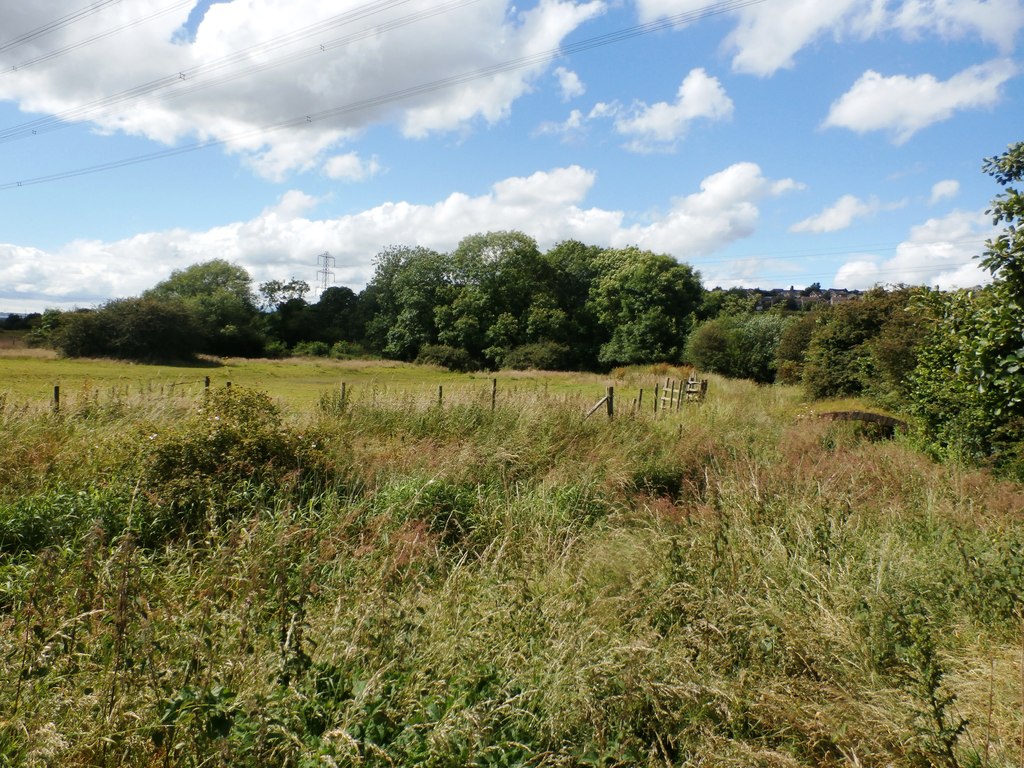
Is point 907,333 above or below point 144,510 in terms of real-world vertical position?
above

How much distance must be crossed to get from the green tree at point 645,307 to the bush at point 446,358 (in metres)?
10.8

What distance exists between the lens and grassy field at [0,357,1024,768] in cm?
302

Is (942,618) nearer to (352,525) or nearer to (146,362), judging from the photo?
(352,525)

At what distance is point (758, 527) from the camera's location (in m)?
6.26

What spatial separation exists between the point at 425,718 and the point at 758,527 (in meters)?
4.10

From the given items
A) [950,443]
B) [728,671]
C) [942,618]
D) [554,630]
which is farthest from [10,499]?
[950,443]

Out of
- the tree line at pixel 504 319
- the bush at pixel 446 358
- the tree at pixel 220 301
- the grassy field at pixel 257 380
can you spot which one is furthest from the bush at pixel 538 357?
the tree at pixel 220 301

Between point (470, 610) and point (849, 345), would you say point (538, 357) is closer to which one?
point (849, 345)

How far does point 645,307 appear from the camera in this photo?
52.1m

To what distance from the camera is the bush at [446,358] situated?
4888 centimetres

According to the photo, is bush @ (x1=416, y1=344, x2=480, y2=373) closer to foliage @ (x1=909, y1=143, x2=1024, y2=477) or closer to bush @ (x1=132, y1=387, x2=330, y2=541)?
bush @ (x1=132, y1=387, x2=330, y2=541)

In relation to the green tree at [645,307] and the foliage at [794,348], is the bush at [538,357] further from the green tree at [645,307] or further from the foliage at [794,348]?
the foliage at [794,348]

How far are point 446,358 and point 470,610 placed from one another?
1769 inches

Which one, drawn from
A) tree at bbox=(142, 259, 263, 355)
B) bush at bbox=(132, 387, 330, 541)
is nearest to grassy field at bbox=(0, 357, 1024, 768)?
bush at bbox=(132, 387, 330, 541)
